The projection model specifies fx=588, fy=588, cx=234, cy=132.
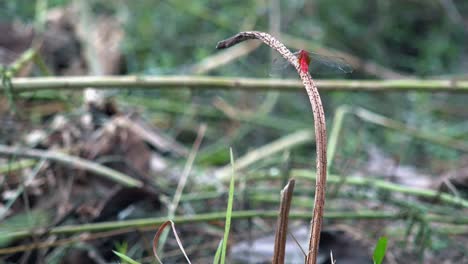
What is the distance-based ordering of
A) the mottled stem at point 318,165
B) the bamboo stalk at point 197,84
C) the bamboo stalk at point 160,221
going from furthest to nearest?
the bamboo stalk at point 197,84 → the bamboo stalk at point 160,221 → the mottled stem at point 318,165

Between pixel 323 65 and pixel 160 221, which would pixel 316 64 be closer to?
pixel 323 65

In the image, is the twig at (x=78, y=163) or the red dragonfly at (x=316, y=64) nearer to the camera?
the red dragonfly at (x=316, y=64)

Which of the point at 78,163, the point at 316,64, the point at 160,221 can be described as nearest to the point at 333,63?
the point at 316,64

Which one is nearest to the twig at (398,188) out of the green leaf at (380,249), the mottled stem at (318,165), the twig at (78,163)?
the twig at (78,163)

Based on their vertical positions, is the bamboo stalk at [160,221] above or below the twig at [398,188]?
below

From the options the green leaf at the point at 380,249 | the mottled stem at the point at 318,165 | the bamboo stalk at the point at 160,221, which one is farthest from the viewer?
the bamboo stalk at the point at 160,221

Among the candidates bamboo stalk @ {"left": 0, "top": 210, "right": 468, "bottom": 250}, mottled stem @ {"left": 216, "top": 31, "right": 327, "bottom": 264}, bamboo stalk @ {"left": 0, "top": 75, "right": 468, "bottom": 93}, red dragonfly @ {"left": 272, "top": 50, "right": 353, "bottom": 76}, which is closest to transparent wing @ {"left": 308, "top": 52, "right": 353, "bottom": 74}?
red dragonfly @ {"left": 272, "top": 50, "right": 353, "bottom": 76}

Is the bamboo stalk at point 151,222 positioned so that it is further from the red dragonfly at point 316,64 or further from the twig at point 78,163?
the red dragonfly at point 316,64
